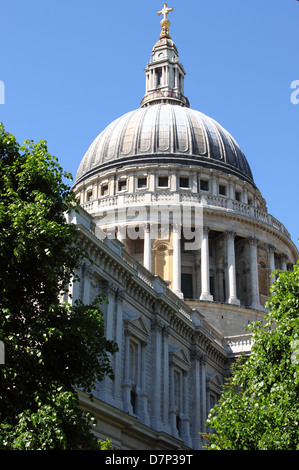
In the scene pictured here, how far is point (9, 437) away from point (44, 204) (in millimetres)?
6485

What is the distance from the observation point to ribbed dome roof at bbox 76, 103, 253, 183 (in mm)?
67812

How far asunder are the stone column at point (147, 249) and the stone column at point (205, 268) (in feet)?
14.2

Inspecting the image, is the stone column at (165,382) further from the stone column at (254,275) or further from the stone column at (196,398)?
the stone column at (254,275)

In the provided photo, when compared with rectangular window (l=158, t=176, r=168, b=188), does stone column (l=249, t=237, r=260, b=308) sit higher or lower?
lower

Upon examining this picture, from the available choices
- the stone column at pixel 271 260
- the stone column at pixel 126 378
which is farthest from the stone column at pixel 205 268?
the stone column at pixel 126 378

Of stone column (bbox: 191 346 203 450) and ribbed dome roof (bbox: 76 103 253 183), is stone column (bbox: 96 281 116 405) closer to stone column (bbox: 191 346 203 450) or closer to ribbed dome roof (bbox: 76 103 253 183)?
stone column (bbox: 191 346 203 450)

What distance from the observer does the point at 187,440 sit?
139ft

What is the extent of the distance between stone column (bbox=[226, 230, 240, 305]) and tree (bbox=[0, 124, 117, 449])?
40.6 meters

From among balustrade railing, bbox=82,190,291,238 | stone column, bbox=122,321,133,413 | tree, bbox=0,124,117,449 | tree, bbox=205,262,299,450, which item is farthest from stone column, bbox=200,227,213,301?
tree, bbox=0,124,117,449

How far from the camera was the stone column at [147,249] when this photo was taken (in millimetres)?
60906
